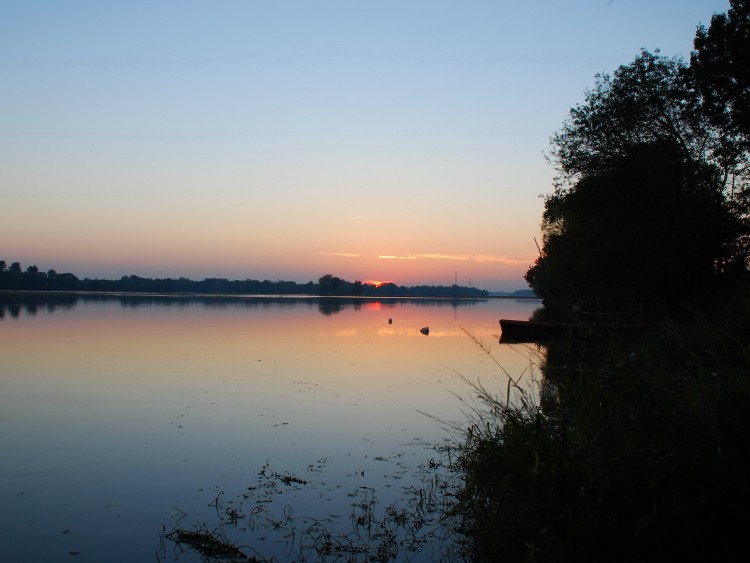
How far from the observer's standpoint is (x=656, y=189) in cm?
2536

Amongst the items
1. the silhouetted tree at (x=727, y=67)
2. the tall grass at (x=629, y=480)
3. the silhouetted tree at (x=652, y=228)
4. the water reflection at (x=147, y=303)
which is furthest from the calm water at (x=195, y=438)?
the water reflection at (x=147, y=303)

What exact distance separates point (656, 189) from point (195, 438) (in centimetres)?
2189

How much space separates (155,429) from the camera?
1111 cm

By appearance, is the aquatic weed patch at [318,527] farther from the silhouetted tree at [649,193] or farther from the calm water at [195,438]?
the silhouetted tree at [649,193]

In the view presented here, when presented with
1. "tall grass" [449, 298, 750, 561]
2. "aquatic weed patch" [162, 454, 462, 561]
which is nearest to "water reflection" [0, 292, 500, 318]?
"aquatic weed patch" [162, 454, 462, 561]

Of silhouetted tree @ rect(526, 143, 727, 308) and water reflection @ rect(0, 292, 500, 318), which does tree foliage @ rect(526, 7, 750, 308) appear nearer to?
silhouetted tree @ rect(526, 143, 727, 308)

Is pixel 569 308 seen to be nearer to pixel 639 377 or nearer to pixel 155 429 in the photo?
pixel 639 377

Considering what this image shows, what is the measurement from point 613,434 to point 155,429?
28.3 feet

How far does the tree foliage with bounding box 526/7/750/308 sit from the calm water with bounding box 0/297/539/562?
8.27m

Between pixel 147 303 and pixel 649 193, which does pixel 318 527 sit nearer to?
pixel 649 193

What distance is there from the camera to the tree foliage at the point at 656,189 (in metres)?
25.4

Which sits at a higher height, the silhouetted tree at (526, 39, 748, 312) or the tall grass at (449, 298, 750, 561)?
the silhouetted tree at (526, 39, 748, 312)

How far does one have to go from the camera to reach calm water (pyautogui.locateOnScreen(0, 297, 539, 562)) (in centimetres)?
673

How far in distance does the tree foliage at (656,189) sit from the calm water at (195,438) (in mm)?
8274
